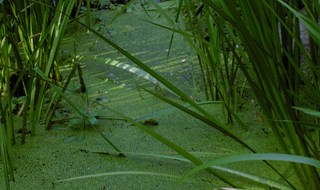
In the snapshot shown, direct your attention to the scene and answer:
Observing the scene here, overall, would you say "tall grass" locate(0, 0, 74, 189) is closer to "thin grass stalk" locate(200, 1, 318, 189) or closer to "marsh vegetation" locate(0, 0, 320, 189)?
"marsh vegetation" locate(0, 0, 320, 189)

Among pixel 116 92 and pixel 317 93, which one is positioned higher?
pixel 317 93

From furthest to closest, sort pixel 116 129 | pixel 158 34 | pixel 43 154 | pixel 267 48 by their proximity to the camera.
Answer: pixel 158 34 → pixel 116 129 → pixel 43 154 → pixel 267 48

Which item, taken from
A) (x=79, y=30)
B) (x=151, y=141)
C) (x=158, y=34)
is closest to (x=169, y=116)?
(x=151, y=141)

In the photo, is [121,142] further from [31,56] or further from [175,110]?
[31,56]

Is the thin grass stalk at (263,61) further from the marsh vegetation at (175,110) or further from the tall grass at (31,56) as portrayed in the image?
the tall grass at (31,56)

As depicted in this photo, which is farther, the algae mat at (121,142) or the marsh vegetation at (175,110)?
the algae mat at (121,142)

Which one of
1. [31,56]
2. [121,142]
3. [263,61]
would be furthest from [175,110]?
[263,61]

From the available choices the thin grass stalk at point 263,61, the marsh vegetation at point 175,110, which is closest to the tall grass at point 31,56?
the marsh vegetation at point 175,110

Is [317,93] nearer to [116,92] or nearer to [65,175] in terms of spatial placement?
[65,175]
